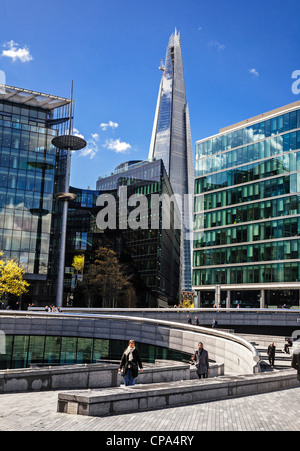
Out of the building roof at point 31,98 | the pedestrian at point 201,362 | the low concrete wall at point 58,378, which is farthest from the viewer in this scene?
the building roof at point 31,98

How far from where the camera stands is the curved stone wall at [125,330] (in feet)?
80.4

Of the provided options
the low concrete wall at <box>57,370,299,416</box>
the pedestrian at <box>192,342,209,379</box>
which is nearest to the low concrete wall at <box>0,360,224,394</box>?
the pedestrian at <box>192,342,209,379</box>

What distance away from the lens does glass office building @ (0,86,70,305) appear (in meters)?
64.6

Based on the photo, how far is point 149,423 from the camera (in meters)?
8.26

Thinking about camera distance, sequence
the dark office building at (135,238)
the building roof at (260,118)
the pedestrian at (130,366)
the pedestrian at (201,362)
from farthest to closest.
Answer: the dark office building at (135,238), the building roof at (260,118), the pedestrian at (201,362), the pedestrian at (130,366)

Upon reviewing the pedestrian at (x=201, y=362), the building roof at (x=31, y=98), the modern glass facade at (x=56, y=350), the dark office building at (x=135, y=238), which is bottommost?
the modern glass facade at (x=56, y=350)

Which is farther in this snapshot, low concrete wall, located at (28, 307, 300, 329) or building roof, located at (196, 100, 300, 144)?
building roof, located at (196, 100, 300, 144)

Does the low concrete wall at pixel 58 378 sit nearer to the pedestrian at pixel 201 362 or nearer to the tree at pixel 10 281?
the pedestrian at pixel 201 362

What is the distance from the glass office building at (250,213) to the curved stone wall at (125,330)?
116 ft

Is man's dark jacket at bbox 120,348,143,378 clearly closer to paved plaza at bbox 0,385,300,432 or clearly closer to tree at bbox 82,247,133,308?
paved plaza at bbox 0,385,300,432

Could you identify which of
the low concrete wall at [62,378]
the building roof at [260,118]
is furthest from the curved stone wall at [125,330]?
the building roof at [260,118]

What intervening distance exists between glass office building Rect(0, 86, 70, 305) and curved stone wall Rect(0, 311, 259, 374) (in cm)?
3118

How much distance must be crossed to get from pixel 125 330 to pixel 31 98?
56619 mm
